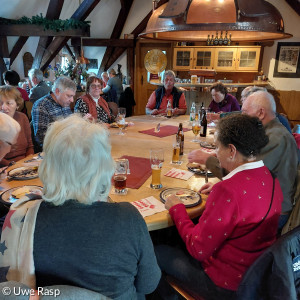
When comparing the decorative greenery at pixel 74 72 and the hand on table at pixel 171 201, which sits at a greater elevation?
the hand on table at pixel 171 201

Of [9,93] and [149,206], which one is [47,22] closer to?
[9,93]

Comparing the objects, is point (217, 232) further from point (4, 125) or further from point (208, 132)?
point (208, 132)

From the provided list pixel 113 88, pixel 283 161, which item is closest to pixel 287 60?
pixel 113 88

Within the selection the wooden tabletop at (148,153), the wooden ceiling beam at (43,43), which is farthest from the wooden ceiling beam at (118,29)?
the wooden tabletop at (148,153)

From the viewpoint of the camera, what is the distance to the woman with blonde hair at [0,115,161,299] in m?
0.83

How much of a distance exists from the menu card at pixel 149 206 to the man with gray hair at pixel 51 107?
161 cm

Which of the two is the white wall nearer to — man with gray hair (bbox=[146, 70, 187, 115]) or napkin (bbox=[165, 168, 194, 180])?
man with gray hair (bbox=[146, 70, 187, 115])

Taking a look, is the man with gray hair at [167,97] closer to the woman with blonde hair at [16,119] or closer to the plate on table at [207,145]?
the plate on table at [207,145]

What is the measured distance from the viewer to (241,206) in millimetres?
1124

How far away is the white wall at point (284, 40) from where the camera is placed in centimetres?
652

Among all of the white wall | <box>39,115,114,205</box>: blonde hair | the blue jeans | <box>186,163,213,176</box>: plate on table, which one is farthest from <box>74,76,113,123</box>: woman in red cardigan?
the white wall

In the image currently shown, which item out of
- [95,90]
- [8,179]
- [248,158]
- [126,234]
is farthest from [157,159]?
[95,90]

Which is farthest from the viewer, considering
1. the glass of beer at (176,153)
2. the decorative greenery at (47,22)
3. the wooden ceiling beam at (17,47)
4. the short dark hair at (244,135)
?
the wooden ceiling beam at (17,47)

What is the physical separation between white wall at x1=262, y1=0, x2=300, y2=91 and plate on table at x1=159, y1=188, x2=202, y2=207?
257 inches
